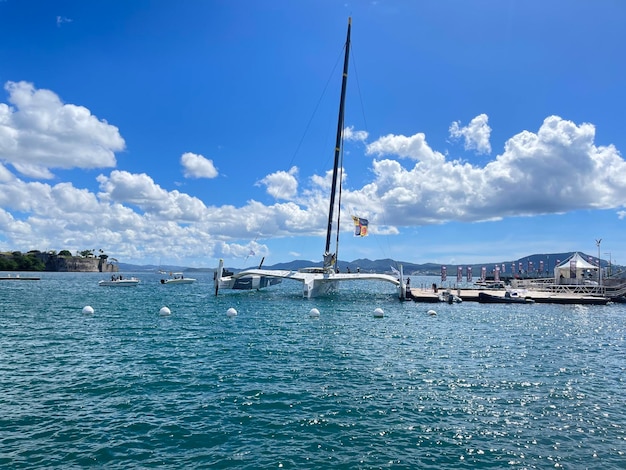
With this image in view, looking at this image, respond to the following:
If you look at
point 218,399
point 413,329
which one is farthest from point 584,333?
point 218,399

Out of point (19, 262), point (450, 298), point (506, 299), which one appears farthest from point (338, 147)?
point (19, 262)

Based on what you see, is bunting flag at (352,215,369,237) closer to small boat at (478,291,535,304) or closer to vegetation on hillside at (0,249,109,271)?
small boat at (478,291,535,304)

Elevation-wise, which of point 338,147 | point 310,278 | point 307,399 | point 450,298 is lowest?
point 307,399

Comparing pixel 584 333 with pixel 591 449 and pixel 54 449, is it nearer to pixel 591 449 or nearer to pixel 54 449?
pixel 591 449

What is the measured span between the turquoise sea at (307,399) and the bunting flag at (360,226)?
82.0 feet

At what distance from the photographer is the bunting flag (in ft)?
164

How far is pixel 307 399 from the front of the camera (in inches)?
502

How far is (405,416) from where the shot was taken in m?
11.5

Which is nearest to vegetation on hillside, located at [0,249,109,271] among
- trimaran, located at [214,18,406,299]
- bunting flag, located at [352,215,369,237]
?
trimaran, located at [214,18,406,299]

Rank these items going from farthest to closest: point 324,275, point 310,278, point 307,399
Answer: point 324,275 → point 310,278 → point 307,399

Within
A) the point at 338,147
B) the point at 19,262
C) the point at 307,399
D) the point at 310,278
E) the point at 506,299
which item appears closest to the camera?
the point at 307,399

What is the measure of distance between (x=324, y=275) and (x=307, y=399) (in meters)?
35.6

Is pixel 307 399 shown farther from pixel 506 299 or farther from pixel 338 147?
pixel 338 147

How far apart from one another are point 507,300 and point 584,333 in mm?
22728
